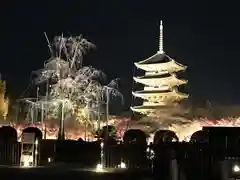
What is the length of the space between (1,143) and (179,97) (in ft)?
145

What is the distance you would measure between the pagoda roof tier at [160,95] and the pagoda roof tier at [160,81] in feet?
4.23

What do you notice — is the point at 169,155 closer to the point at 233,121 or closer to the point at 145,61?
the point at 233,121

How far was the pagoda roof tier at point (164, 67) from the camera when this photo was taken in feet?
219

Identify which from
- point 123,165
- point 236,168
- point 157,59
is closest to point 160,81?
point 157,59

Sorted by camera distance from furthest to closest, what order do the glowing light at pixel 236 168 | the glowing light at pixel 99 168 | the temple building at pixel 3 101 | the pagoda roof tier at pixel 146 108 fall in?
the temple building at pixel 3 101 < the pagoda roof tier at pixel 146 108 < the glowing light at pixel 99 168 < the glowing light at pixel 236 168

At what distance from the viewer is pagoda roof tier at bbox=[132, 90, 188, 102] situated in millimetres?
65375

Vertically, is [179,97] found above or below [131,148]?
above

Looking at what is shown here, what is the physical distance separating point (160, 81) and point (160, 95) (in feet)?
6.84

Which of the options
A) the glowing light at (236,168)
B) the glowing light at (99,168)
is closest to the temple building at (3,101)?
the glowing light at (99,168)

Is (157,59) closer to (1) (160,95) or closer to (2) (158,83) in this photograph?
(2) (158,83)

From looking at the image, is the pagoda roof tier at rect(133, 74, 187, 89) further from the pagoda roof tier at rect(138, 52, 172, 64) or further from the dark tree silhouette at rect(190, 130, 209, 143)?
the dark tree silhouette at rect(190, 130, 209, 143)

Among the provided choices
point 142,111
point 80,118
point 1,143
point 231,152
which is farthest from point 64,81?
point 231,152

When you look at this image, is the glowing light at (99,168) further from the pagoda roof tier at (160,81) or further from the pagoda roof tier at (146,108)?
the pagoda roof tier at (160,81)

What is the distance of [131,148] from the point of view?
24.5 m
